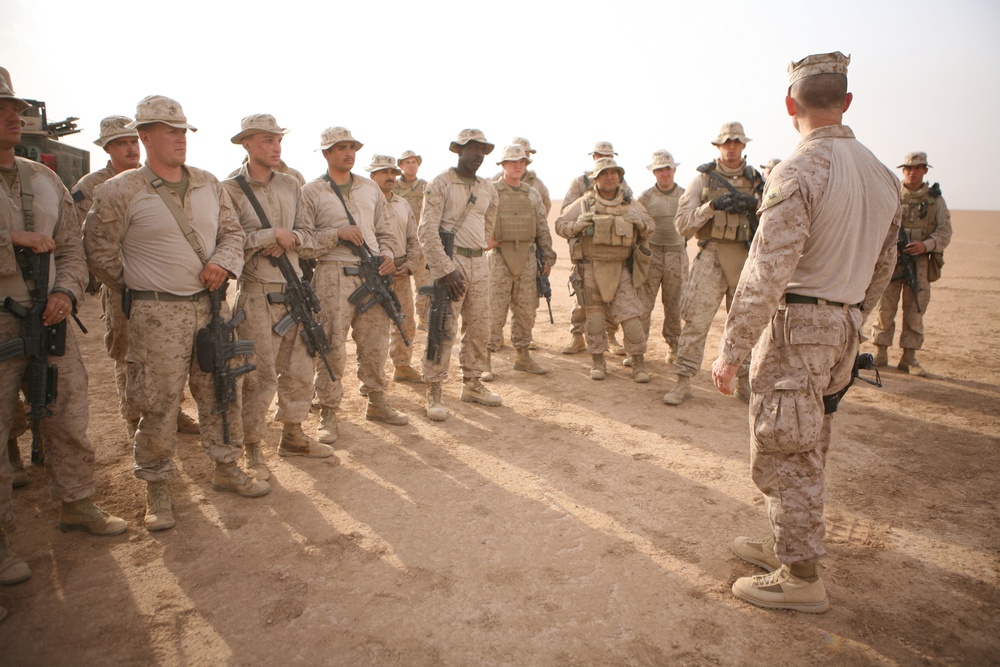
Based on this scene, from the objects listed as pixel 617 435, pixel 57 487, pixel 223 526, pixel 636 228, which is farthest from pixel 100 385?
pixel 636 228

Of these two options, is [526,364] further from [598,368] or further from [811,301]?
[811,301]

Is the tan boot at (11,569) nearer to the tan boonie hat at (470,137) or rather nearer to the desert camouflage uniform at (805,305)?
the desert camouflage uniform at (805,305)

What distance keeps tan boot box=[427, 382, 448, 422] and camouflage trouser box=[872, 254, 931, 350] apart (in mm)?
5320

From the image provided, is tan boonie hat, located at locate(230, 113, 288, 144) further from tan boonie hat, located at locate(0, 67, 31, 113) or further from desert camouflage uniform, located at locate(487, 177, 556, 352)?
desert camouflage uniform, located at locate(487, 177, 556, 352)

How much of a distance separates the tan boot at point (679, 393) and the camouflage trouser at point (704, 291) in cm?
8

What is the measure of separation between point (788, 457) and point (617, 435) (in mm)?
2342

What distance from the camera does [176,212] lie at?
3561 mm

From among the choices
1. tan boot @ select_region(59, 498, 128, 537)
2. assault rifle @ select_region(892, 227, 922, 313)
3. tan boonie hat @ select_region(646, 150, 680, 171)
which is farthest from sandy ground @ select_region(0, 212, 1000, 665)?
tan boonie hat @ select_region(646, 150, 680, 171)

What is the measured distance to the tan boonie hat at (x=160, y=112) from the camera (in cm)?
341

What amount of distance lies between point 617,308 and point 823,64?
410cm

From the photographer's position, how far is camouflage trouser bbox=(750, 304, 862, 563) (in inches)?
109

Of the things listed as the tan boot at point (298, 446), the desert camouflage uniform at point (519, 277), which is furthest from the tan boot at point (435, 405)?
the desert camouflage uniform at point (519, 277)

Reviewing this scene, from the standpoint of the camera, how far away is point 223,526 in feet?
12.0

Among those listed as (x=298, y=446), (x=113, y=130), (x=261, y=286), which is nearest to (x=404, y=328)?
(x=298, y=446)
